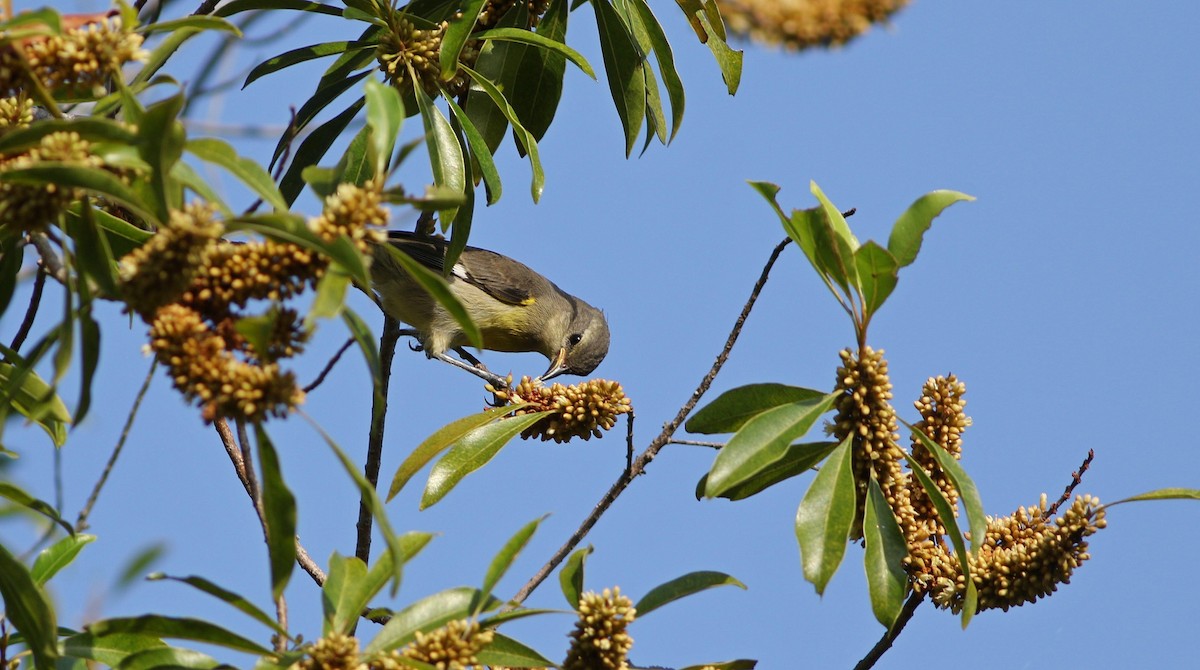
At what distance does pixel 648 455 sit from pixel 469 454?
557 millimetres

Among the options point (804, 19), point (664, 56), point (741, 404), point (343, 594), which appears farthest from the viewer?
point (804, 19)

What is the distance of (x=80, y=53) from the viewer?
2.03m

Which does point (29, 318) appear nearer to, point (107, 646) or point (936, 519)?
point (107, 646)

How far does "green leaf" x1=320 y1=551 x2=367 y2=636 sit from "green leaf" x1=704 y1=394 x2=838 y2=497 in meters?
0.73

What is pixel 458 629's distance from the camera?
7.19 ft

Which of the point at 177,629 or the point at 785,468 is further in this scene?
the point at 785,468

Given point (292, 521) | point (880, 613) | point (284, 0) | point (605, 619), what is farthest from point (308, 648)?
point (284, 0)

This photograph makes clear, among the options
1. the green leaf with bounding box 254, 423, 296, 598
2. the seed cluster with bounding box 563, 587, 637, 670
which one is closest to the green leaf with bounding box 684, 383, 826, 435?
the seed cluster with bounding box 563, 587, 637, 670

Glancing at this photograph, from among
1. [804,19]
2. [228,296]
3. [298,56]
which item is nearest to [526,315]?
[804,19]

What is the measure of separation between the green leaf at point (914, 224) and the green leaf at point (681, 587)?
784mm

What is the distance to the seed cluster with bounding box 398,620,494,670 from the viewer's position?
216cm

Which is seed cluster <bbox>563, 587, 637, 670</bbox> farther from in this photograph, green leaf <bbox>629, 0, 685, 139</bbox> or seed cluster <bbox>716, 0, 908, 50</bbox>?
seed cluster <bbox>716, 0, 908, 50</bbox>

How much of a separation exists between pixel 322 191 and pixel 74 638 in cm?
113

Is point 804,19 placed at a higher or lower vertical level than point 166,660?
higher
